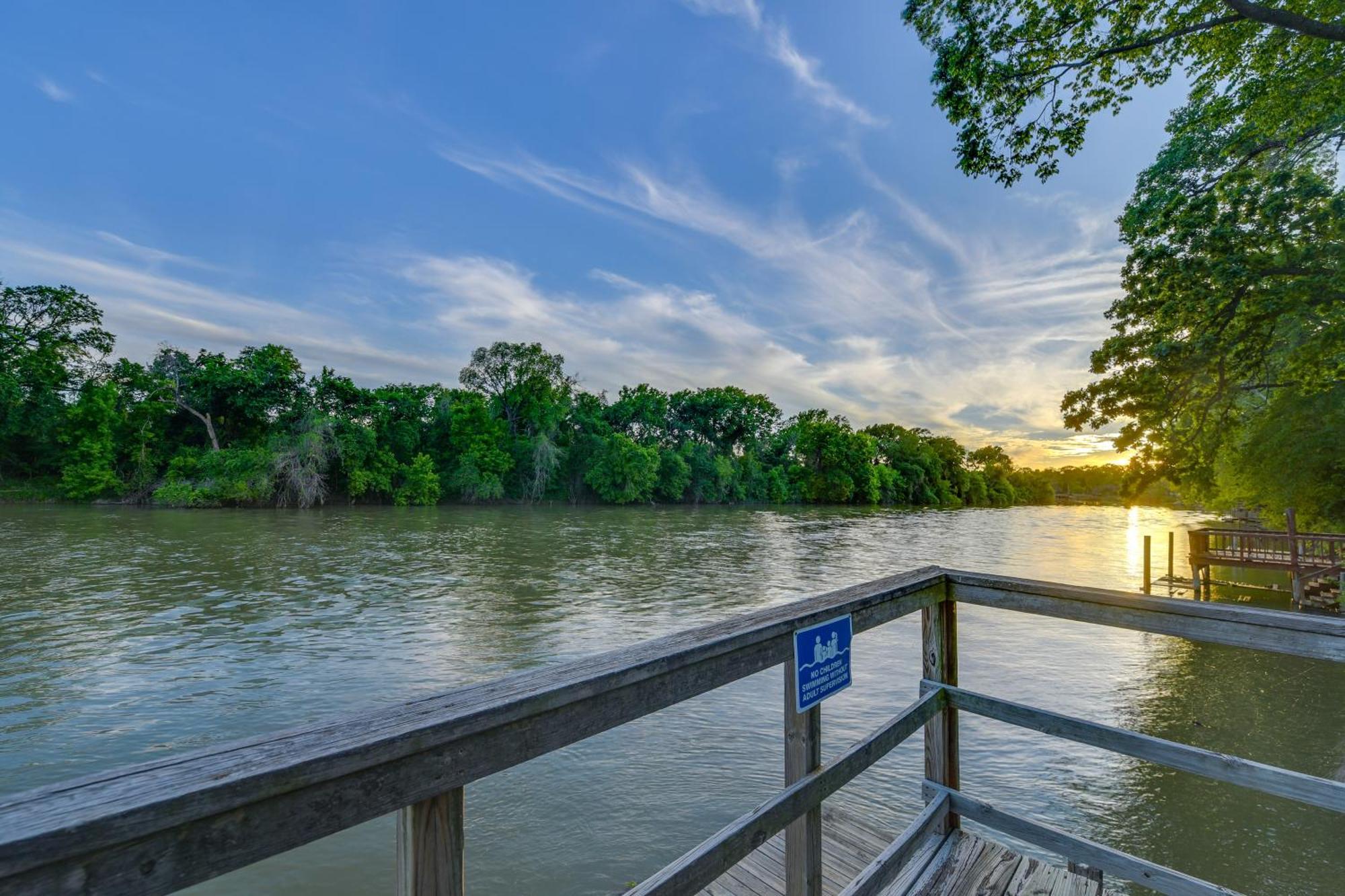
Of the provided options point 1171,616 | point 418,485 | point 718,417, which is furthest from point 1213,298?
point 718,417

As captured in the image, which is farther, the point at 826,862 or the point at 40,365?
the point at 40,365

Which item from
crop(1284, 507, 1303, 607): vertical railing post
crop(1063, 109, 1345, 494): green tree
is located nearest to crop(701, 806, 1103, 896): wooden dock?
crop(1063, 109, 1345, 494): green tree

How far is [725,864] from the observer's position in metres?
1.44

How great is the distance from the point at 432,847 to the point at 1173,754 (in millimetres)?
2194

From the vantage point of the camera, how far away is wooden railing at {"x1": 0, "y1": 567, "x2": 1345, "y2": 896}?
2.16ft

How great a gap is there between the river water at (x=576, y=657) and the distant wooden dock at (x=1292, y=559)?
7.57 ft

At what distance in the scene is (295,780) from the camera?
2.55 feet

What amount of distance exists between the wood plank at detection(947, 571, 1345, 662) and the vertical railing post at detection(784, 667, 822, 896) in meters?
0.96

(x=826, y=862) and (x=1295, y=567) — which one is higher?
(x=1295, y=567)

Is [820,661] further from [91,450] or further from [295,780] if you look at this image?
[91,450]

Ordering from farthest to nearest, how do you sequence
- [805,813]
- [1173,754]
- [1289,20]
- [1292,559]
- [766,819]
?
[1292,559], [1289,20], [1173,754], [805,813], [766,819]

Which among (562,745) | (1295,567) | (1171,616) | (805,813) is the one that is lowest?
(1295,567)

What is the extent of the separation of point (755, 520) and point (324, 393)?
2876cm

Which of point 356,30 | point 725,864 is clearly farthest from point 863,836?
point 356,30
